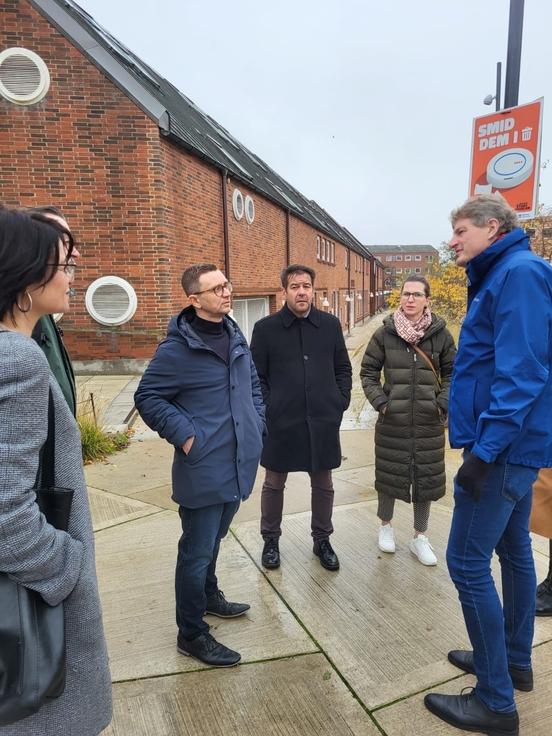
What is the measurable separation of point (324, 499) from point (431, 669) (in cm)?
114

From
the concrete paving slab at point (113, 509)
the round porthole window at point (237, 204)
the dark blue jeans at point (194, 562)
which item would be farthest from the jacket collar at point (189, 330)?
the round porthole window at point (237, 204)

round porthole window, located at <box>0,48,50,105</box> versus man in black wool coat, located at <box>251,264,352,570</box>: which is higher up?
round porthole window, located at <box>0,48,50,105</box>

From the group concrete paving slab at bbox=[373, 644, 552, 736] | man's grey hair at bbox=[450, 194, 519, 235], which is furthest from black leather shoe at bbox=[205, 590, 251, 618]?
man's grey hair at bbox=[450, 194, 519, 235]

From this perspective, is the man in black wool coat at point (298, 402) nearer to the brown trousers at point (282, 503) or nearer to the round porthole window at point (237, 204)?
the brown trousers at point (282, 503)

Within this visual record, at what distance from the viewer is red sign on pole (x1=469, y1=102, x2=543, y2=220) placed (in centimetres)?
365

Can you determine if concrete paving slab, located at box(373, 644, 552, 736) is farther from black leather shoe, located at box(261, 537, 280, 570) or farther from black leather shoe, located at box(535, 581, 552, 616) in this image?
black leather shoe, located at box(261, 537, 280, 570)

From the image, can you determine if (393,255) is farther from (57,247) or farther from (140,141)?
(57,247)

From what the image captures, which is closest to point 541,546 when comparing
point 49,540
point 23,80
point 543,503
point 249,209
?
point 543,503

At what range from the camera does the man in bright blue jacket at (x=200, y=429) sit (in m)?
2.19

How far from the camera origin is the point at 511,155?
380 cm

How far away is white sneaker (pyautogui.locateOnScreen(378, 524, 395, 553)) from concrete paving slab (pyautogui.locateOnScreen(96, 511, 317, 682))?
0.85m

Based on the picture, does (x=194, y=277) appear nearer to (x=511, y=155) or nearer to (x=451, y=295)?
(x=511, y=155)

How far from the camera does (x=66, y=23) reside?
27.6ft

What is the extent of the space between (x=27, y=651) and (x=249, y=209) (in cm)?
1360
